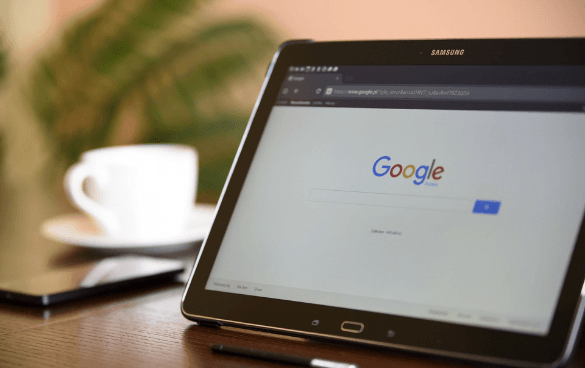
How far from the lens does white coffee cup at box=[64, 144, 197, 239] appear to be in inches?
29.8

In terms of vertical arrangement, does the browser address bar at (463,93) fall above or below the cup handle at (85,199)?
above

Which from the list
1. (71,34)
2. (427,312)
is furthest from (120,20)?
(427,312)

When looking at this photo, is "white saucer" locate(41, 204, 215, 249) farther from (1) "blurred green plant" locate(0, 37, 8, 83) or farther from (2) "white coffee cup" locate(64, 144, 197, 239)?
(1) "blurred green plant" locate(0, 37, 8, 83)

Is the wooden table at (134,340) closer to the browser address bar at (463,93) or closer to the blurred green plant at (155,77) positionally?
the browser address bar at (463,93)

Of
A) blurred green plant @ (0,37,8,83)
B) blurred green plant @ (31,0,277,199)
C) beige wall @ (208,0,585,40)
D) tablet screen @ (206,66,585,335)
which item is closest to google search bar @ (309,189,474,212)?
tablet screen @ (206,66,585,335)

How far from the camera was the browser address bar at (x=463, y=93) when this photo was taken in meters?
0.37

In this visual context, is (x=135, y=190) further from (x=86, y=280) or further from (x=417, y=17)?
(x=417, y=17)

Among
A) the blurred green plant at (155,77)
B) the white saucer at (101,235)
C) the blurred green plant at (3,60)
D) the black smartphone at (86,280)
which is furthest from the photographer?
the blurred green plant at (3,60)

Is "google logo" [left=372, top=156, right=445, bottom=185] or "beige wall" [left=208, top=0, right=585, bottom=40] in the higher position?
"google logo" [left=372, top=156, right=445, bottom=185]

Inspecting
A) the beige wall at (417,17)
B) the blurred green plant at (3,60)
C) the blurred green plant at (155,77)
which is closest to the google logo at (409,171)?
the blurred green plant at (155,77)

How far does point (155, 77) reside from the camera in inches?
62.4

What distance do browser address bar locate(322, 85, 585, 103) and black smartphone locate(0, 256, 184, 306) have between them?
0.26 m

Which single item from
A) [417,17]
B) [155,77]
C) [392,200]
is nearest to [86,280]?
[392,200]

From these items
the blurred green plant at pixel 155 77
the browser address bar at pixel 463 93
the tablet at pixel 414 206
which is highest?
the browser address bar at pixel 463 93
